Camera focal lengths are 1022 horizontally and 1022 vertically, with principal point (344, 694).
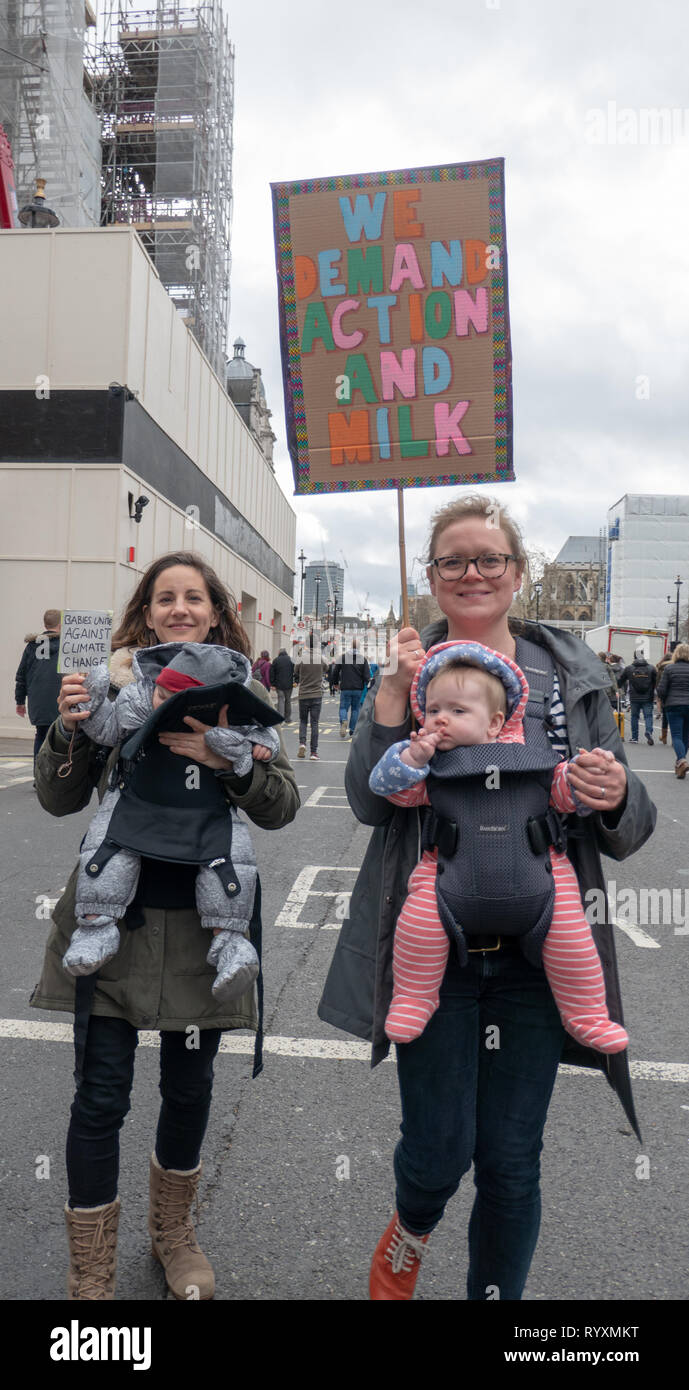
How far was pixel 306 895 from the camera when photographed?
21.6ft

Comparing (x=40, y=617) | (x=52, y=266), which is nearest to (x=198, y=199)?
(x=52, y=266)

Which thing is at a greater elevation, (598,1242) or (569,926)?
(569,926)

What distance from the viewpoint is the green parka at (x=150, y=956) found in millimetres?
2338

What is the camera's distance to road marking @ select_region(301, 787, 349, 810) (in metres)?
10.5

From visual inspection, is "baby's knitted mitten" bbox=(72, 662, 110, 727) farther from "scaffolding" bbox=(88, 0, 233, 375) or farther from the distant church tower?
the distant church tower

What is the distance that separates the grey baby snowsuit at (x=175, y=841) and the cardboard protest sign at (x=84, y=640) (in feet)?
0.12

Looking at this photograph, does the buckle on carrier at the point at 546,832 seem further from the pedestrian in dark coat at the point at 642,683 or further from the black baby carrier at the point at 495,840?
the pedestrian in dark coat at the point at 642,683

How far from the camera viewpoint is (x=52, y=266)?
19047 millimetres

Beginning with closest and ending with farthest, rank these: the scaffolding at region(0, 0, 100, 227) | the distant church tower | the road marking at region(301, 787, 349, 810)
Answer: the road marking at region(301, 787, 349, 810) → the scaffolding at region(0, 0, 100, 227) → the distant church tower

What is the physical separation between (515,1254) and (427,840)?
88cm

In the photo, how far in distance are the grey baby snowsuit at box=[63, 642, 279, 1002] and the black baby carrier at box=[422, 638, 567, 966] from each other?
0.54 m

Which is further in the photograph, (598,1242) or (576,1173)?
(576,1173)

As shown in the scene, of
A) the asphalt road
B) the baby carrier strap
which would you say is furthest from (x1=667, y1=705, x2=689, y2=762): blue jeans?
the baby carrier strap
